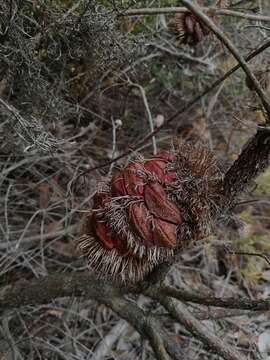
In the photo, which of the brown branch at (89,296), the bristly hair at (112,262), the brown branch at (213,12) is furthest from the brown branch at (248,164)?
the brown branch at (89,296)

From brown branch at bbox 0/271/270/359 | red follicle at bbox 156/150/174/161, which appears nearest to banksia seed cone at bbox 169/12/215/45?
red follicle at bbox 156/150/174/161

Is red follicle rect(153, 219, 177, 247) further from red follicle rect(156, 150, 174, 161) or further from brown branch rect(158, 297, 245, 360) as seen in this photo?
brown branch rect(158, 297, 245, 360)

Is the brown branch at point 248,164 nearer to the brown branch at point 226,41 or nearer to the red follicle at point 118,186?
the brown branch at point 226,41

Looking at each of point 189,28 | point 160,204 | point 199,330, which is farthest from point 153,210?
point 189,28

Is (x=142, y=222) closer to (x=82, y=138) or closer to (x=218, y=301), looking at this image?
(x=218, y=301)

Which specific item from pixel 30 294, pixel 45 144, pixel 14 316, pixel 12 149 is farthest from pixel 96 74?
pixel 14 316

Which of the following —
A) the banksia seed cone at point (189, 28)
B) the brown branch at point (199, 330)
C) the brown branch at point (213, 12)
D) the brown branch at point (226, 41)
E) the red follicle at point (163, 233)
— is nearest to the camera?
the brown branch at point (226, 41)

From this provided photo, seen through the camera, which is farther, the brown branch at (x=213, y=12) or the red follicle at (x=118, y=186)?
the brown branch at (x=213, y=12)
